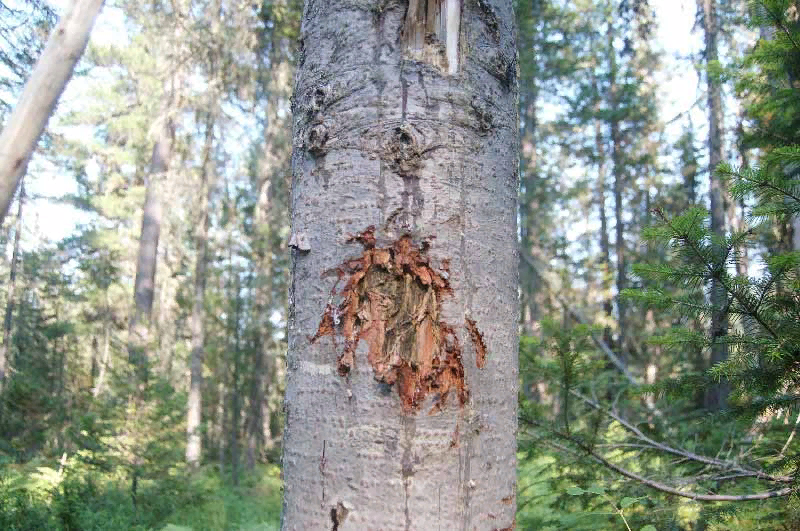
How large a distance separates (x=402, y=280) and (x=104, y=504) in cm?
782

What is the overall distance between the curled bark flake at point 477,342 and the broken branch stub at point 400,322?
0.12 ft

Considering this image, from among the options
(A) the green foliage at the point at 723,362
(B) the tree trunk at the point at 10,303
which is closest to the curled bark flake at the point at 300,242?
(A) the green foliage at the point at 723,362

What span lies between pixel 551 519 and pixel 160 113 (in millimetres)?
10319

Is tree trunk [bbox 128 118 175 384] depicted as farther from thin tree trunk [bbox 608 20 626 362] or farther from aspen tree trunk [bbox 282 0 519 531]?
aspen tree trunk [bbox 282 0 519 531]

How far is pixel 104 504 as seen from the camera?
723 centimetres

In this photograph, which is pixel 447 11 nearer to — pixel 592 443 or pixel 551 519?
pixel 592 443

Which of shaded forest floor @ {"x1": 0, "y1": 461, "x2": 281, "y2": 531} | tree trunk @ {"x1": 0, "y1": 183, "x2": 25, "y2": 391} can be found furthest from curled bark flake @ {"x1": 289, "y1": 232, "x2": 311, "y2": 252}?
tree trunk @ {"x1": 0, "y1": 183, "x2": 25, "y2": 391}

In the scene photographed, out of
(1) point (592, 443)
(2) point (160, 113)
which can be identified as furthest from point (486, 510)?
(2) point (160, 113)

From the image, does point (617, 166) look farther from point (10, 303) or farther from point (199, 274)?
point (10, 303)

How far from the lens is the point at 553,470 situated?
356cm

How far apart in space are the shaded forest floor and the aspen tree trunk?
4682mm

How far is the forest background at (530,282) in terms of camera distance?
8.16ft

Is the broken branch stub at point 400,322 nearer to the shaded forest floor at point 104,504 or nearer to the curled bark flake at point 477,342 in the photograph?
the curled bark flake at point 477,342

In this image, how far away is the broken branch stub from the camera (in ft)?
3.43
